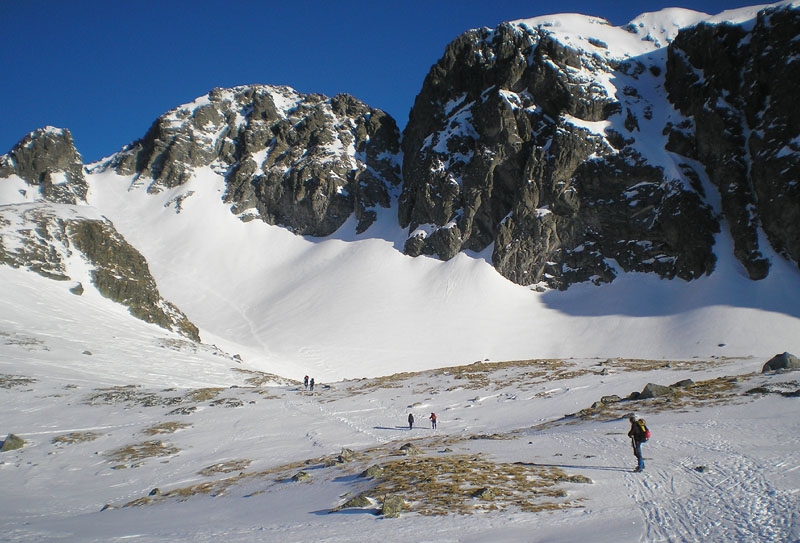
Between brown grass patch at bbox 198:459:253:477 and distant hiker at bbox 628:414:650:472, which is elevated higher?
distant hiker at bbox 628:414:650:472

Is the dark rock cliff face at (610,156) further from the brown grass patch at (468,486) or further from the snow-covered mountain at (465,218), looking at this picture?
the brown grass patch at (468,486)

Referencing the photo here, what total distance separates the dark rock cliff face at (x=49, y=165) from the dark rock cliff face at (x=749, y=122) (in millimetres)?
115976

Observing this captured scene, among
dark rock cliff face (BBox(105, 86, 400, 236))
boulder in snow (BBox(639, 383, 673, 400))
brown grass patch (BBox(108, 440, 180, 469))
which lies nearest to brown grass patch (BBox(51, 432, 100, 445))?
brown grass patch (BBox(108, 440, 180, 469))

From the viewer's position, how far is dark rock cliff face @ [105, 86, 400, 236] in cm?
9806

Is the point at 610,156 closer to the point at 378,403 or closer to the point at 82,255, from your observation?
the point at 378,403

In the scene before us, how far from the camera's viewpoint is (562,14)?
92750 mm

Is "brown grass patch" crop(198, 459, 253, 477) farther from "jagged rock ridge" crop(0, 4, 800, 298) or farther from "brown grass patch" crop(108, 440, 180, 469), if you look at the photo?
"jagged rock ridge" crop(0, 4, 800, 298)

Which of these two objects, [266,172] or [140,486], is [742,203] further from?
[266,172]

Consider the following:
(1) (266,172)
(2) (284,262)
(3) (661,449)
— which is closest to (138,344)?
(3) (661,449)

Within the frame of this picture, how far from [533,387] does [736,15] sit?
7816 centimetres

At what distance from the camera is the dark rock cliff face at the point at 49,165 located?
99688 millimetres

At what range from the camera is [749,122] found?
210 feet

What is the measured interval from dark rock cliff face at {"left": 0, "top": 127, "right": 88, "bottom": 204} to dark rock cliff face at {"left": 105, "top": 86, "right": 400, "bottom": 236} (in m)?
10.9

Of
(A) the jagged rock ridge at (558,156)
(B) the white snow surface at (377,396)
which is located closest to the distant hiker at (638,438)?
(B) the white snow surface at (377,396)
